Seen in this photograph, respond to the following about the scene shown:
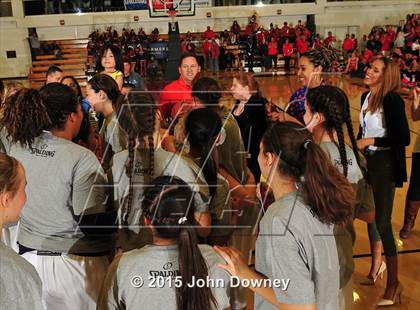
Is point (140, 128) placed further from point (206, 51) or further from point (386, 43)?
point (386, 43)

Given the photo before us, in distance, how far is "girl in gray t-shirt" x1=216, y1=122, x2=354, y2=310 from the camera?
1.59 meters

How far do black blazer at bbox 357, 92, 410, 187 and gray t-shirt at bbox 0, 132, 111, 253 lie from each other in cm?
173

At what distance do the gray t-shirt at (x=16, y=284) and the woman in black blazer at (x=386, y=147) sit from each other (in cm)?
216

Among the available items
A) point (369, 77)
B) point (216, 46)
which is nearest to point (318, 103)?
point (369, 77)

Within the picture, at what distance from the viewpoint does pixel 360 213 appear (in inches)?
97.6

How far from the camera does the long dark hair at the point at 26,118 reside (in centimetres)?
210

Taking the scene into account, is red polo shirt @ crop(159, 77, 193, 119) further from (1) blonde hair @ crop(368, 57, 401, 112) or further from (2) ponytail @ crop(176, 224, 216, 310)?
(2) ponytail @ crop(176, 224, 216, 310)

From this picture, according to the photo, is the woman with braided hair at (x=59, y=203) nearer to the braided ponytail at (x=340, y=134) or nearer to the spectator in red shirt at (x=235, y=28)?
the braided ponytail at (x=340, y=134)

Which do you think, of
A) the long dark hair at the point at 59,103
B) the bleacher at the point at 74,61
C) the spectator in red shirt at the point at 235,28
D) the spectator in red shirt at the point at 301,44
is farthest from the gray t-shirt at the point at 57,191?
the spectator in red shirt at the point at 235,28

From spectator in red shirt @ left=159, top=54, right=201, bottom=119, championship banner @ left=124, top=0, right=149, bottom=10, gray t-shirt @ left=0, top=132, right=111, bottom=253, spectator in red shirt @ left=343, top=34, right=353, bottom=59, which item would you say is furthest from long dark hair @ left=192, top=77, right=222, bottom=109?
championship banner @ left=124, top=0, right=149, bottom=10

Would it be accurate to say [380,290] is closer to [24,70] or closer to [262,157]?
[262,157]

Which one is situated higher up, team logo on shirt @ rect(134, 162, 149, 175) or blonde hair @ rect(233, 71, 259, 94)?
blonde hair @ rect(233, 71, 259, 94)

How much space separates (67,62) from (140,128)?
14.6 m

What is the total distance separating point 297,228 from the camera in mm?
1607
